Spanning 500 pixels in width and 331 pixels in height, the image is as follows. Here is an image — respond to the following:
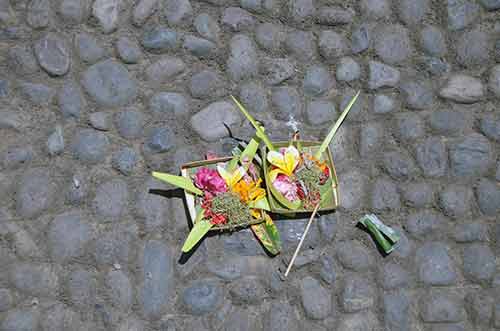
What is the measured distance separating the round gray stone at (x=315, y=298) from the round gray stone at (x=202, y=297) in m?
0.30

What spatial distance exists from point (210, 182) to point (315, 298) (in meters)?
0.57

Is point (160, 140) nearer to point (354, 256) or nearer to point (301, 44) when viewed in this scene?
point (301, 44)

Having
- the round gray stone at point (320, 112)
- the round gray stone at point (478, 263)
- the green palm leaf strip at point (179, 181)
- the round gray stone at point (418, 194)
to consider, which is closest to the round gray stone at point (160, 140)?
the green palm leaf strip at point (179, 181)

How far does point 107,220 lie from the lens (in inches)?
82.8

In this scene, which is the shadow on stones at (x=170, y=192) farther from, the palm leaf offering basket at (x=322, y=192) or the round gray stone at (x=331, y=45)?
the round gray stone at (x=331, y=45)

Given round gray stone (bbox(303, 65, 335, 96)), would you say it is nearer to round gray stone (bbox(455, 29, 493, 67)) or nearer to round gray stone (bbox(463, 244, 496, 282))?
round gray stone (bbox(455, 29, 493, 67))

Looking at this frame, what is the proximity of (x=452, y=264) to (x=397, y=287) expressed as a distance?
234 millimetres

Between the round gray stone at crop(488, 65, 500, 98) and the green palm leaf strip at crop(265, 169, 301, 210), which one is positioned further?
the round gray stone at crop(488, 65, 500, 98)

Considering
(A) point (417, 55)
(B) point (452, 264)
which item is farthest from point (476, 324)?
(A) point (417, 55)

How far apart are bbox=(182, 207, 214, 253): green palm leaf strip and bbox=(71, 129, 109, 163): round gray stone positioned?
0.41m

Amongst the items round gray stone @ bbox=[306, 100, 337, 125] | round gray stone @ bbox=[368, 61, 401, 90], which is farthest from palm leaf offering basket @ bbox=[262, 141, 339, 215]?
round gray stone @ bbox=[368, 61, 401, 90]

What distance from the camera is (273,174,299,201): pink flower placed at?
2111mm

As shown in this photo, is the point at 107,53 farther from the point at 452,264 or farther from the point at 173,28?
the point at 452,264

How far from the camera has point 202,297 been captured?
2.10 meters
